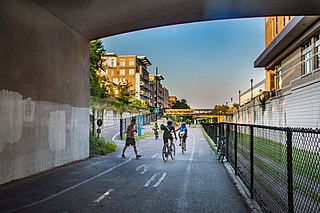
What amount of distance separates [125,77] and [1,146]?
100825 mm

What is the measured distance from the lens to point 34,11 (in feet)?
37.4

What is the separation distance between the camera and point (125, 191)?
28.5 ft

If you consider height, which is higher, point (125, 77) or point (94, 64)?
point (125, 77)

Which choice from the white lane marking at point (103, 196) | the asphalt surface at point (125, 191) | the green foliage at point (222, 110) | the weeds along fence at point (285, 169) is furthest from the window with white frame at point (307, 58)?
the green foliage at point (222, 110)

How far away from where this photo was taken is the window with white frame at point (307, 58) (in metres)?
23.8

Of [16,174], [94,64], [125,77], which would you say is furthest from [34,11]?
[125,77]

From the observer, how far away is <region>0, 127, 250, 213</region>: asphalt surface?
23.4ft

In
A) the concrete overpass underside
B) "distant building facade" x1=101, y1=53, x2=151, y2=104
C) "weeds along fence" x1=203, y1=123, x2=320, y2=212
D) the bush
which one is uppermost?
"distant building facade" x1=101, y1=53, x2=151, y2=104

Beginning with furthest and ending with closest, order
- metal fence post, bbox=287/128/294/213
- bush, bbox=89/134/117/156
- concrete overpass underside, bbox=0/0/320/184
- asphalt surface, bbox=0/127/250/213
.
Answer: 1. bush, bbox=89/134/117/156
2. concrete overpass underside, bbox=0/0/320/184
3. asphalt surface, bbox=0/127/250/213
4. metal fence post, bbox=287/128/294/213

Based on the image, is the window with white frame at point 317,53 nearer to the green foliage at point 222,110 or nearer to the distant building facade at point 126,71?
the green foliage at point 222,110

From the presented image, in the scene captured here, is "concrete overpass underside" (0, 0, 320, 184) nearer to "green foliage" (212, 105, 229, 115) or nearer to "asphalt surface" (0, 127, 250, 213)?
"asphalt surface" (0, 127, 250, 213)

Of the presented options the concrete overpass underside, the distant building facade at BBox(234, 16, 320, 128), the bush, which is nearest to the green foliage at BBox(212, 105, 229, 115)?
the distant building facade at BBox(234, 16, 320, 128)

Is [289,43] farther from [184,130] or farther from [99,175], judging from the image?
[99,175]

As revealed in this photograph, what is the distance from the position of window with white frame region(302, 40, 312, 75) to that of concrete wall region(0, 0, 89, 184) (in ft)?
54.2
